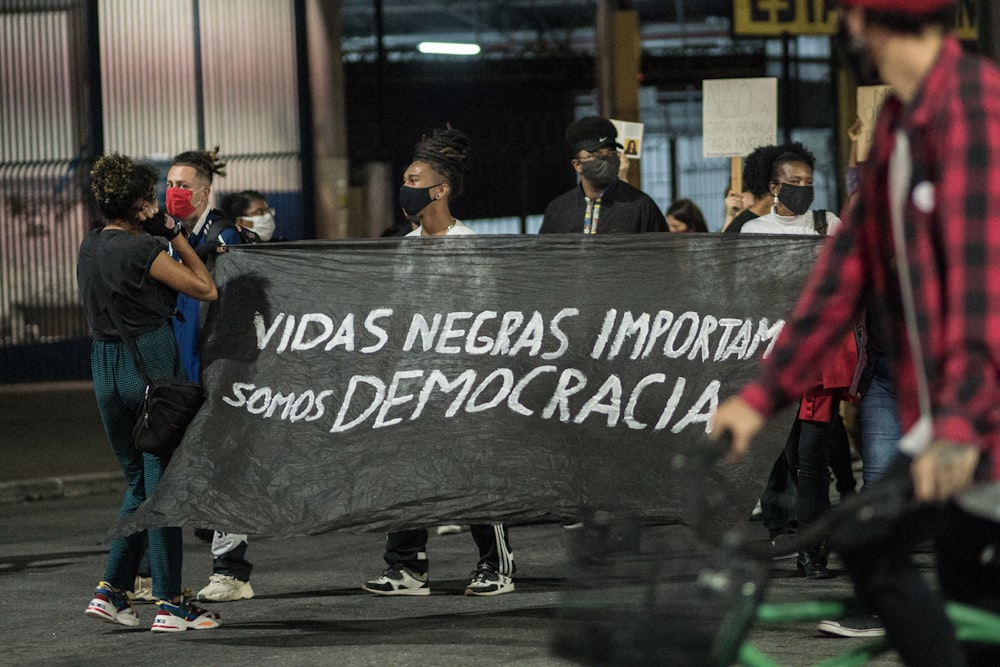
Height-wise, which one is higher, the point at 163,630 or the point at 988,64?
the point at 988,64

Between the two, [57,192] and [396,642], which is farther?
[57,192]

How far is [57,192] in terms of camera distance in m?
18.9

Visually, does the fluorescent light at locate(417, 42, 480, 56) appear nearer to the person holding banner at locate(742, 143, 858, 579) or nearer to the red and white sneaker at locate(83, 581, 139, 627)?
the person holding banner at locate(742, 143, 858, 579)

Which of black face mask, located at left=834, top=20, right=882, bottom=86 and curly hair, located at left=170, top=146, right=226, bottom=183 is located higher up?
black face mask, located at left=834, top=20, right=882, bottom=86

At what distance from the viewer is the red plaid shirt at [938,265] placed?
2.89 metres

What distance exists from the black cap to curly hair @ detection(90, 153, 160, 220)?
2.42 metres

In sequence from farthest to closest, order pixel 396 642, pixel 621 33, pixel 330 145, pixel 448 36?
pixel 448 36 < pixel 330 145 < pixel 621 33 < pixel 396 642

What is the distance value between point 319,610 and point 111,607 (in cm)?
89

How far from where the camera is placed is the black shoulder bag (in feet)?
21.8

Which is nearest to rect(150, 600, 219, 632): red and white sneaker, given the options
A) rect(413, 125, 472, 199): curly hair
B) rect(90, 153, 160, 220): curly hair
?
rect(90, 153, 160, 220): curly hair

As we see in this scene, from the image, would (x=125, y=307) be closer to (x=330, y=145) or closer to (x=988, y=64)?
(x=988, y=64)

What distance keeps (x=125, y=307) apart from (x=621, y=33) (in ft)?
24.4

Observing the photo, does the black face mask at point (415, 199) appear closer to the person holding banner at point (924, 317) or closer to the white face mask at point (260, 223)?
the white face mask at point (260, 223)

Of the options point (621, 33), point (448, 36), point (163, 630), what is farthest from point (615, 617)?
point (448, 36)
